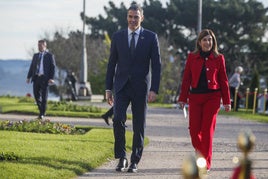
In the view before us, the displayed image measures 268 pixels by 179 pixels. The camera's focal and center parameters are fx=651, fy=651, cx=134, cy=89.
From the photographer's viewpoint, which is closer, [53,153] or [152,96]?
[152,96]

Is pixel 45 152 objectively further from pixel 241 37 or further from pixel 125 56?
pixel 241 37

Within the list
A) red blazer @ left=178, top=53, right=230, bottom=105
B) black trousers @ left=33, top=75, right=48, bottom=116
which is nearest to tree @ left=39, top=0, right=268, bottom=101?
black trousers @ left=33, top=75, right=48, bottom=116

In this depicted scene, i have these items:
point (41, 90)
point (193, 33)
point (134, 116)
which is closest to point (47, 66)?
point (41, 90)

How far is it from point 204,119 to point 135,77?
3.39ft

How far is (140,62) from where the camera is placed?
8.09 m

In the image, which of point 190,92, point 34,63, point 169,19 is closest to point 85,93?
point 34,63

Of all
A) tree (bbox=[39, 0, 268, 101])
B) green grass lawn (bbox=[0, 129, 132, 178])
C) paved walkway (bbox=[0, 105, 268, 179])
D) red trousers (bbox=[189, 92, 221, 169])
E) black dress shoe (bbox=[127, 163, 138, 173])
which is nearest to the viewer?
green grass lawn (bbox=[0, 129, 132, 178])

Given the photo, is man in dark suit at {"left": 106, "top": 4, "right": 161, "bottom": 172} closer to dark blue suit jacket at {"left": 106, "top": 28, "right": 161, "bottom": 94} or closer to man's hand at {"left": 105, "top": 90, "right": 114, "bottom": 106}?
dark blue suit jacket at {"left": 106, "top": 28, "right": 161, "bottom": 94}

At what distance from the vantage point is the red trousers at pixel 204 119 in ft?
26.8

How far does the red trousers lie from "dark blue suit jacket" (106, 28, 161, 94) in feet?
1.89

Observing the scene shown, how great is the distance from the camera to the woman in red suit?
8.17 metres

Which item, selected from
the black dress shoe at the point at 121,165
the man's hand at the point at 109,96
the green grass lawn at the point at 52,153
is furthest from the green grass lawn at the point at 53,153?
the man's hand at the point at 109,96

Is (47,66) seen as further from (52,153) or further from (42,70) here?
(52,153)

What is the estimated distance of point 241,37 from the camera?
56.9m
